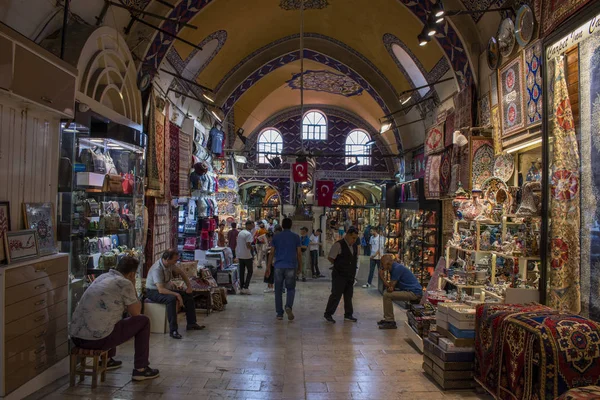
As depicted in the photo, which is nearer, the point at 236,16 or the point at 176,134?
the point at 176,134

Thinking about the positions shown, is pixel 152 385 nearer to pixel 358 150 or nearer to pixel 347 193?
pixel 358 150

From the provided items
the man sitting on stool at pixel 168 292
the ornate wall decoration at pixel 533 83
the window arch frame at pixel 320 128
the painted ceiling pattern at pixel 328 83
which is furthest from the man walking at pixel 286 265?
the window arch frame at pixel 320 128

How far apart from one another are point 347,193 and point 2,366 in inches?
1237

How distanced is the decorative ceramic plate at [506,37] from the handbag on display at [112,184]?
4.97m

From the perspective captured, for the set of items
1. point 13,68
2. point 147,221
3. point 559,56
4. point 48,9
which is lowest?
point 147,221

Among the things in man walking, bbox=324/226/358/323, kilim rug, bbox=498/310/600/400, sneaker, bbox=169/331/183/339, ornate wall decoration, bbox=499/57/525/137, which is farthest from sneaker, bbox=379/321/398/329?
kilim rug, bbox=498/310/600/400

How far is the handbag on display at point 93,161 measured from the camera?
492 cm

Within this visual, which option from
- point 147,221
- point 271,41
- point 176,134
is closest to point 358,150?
point 271,41

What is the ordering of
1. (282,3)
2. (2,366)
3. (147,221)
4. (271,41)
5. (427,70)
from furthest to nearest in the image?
(271,41) < (282,3) < (427,70) < (147,221) < (2,366)

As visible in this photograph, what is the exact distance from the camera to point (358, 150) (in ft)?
62.4

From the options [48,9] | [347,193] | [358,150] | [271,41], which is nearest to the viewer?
[48,9]

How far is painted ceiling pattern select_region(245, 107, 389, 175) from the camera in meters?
18.8

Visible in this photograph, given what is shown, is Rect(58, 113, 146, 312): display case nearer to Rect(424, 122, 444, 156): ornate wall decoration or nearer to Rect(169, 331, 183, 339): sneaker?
Rect(169, 331, 183, 339): sneaker

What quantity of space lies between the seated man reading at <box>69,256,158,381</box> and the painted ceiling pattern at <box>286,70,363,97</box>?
12.1 meters
